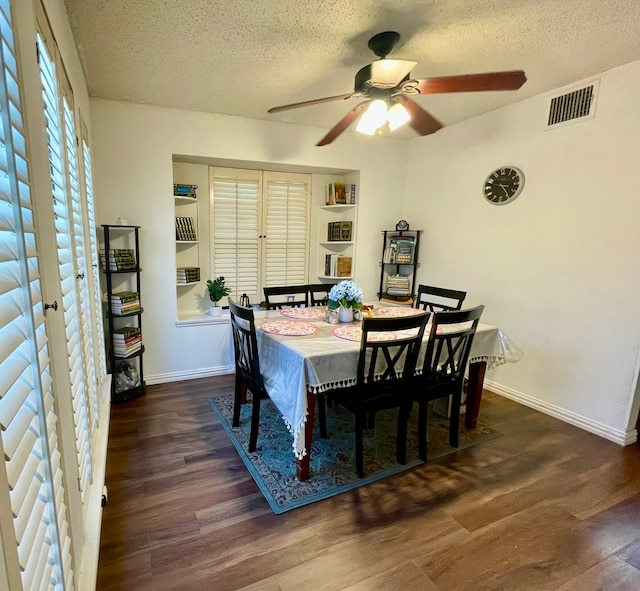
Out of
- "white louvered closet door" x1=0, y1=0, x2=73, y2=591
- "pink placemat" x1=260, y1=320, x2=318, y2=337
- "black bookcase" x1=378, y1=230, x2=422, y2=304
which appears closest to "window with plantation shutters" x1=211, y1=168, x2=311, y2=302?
"black bookcase" x1=378, y1=230, x2=422, y2=304

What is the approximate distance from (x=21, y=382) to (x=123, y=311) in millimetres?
2436

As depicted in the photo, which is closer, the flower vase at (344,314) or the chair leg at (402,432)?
the chair leg at (402,432)

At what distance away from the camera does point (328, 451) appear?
2.37m

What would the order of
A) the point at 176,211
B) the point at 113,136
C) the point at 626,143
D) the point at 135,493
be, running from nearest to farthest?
the point at 135,493 → the point at 626,143 → the point at 113,136 → the point at 176,211

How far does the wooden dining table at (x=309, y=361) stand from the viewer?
193 cm

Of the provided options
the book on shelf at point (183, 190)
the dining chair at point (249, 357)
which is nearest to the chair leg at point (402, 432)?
the dining chair at point (249, 357)

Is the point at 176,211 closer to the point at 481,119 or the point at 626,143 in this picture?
the point at 481,119

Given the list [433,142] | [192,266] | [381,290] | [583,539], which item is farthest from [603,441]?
[192,266]

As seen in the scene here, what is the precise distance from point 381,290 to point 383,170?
4.54ft

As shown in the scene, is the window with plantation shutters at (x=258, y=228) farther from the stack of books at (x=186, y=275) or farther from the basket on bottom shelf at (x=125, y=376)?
the basket on bottom shelf at (x=125, y=376)

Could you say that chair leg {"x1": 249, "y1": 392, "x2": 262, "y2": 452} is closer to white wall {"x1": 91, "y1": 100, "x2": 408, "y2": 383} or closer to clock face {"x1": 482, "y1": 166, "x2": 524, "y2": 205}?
white wall {"x1": 91, "y1": 100, "x2": 408, "y2": 383}

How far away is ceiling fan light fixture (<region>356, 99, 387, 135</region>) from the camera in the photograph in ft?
6.82

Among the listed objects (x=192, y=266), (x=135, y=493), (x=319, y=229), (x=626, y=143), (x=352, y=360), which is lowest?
(x=135, y=493)

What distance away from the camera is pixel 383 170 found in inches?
160
